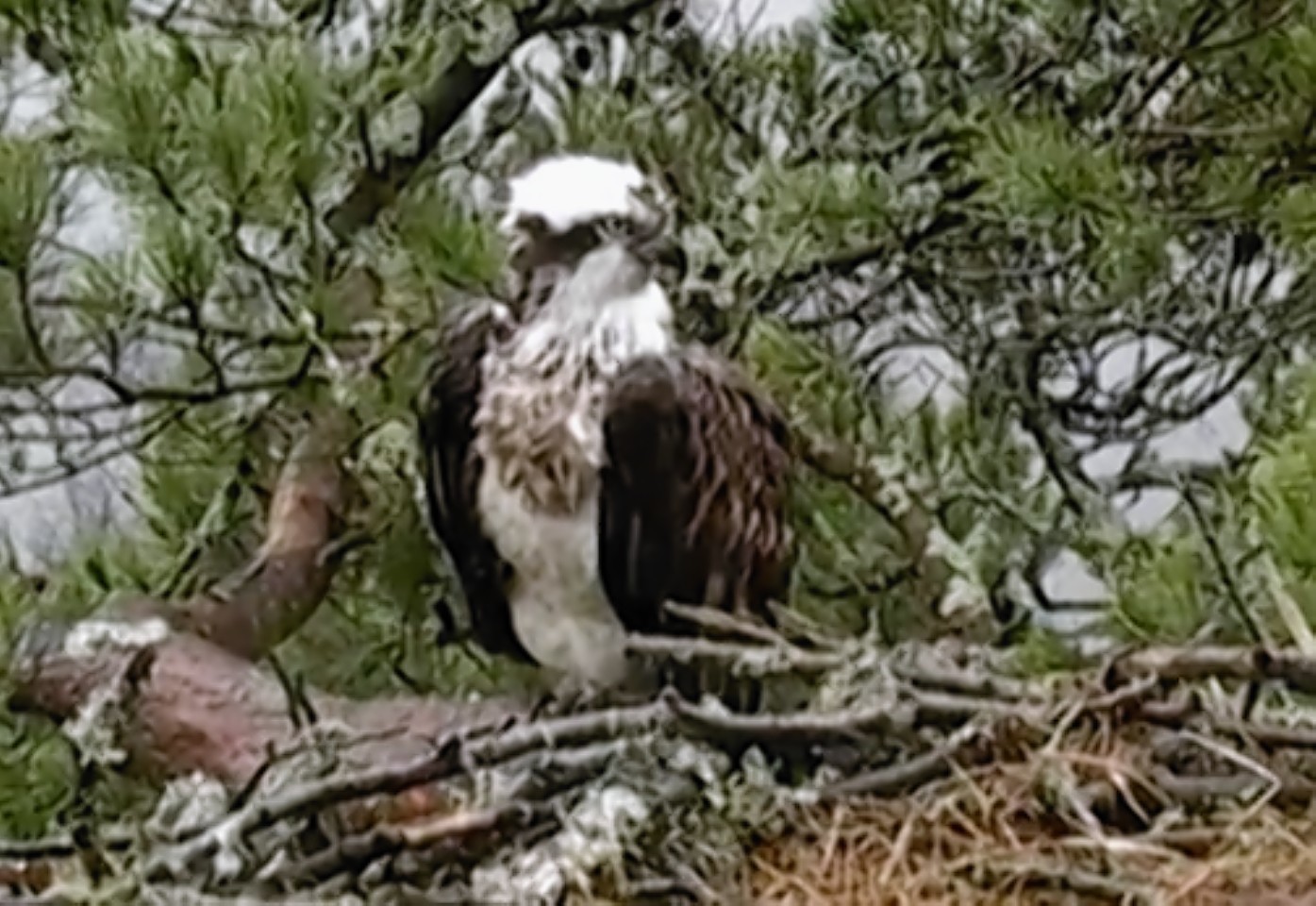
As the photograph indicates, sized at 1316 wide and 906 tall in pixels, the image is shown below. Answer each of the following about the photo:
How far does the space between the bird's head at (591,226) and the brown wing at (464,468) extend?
32 mm

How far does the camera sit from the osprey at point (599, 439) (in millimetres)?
940

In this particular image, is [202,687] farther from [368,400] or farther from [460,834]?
[460,834]

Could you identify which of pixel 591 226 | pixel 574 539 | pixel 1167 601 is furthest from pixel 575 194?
pixel 1167 601

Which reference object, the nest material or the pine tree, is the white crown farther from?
the nest material

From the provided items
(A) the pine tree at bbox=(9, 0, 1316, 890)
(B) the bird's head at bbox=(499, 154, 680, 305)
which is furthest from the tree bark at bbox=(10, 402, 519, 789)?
(B) the bird's head at bbox=(499, 154, 680, 305)

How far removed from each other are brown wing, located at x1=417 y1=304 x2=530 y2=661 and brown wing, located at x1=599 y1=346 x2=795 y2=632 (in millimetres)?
59

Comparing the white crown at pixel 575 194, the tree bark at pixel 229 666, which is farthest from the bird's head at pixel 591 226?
the tree bark at pixel 229 666

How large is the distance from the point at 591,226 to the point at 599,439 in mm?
69

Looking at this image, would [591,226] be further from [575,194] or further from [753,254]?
[753,254]

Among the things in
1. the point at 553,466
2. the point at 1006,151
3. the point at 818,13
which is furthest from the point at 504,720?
the point at 818,13

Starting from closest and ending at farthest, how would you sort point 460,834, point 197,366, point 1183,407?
point 460,834, point 197,366, point 1183,407

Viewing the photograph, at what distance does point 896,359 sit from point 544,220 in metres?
0.44

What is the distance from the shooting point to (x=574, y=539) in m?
0.98

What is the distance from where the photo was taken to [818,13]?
1.22 m
